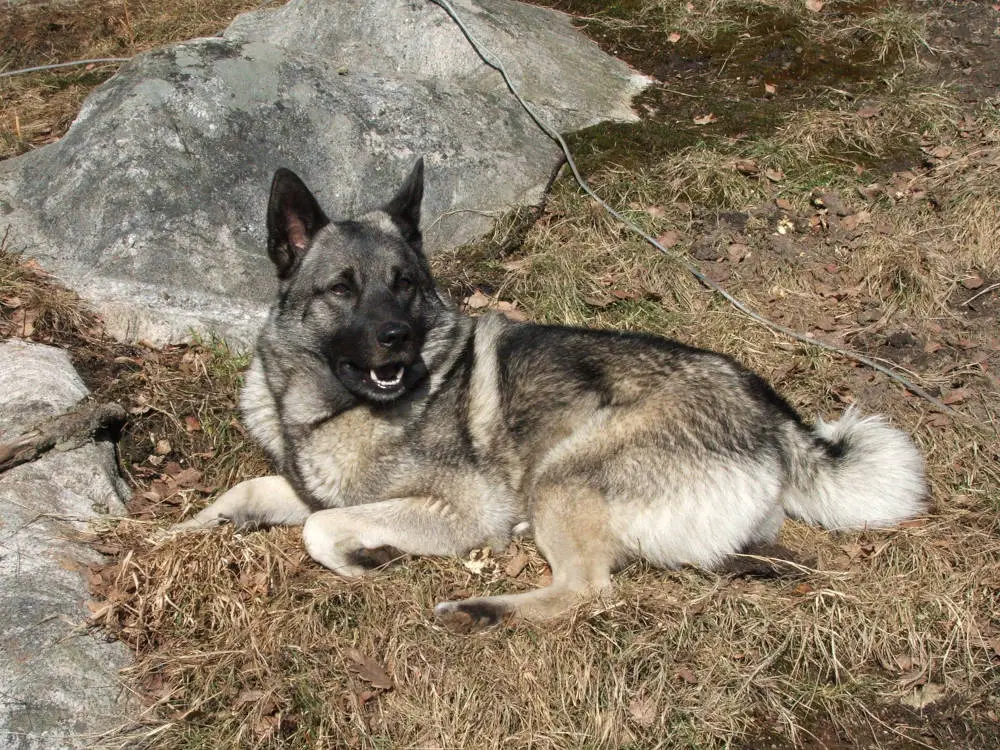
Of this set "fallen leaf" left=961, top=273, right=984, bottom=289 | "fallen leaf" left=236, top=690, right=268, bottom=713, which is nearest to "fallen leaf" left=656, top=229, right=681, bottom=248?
"fallen leaf" left=961, top=273, right=984, bottom=289

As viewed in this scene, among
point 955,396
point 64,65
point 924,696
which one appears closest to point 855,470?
point 924,696

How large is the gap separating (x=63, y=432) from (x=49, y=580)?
0.96 meters

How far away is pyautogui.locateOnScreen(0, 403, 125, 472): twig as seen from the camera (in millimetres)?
4270

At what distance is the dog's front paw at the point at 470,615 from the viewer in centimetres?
387

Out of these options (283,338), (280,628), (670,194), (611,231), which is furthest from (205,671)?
(670,194)

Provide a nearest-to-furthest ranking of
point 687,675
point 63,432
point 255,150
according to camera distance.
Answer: point 687,675, point 63,432, point 255,150

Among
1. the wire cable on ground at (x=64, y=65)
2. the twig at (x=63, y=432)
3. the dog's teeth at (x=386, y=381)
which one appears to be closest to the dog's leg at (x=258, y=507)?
the twig at (x=63, y=432)

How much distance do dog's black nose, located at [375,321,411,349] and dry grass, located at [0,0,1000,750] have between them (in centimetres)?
115

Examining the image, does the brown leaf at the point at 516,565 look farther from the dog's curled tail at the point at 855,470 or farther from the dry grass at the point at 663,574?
the dog's curled tail at the point at 855,470

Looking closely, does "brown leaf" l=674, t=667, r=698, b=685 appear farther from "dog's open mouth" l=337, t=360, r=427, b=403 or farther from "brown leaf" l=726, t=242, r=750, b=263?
"brown leaf" l=726, t=242, r=750, b=263

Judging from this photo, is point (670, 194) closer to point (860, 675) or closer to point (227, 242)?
point (227, 242)

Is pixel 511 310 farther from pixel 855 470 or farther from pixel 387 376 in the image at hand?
pixel 855 470

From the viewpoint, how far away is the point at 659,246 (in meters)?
6.40

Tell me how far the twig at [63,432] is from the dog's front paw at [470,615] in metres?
2.21
